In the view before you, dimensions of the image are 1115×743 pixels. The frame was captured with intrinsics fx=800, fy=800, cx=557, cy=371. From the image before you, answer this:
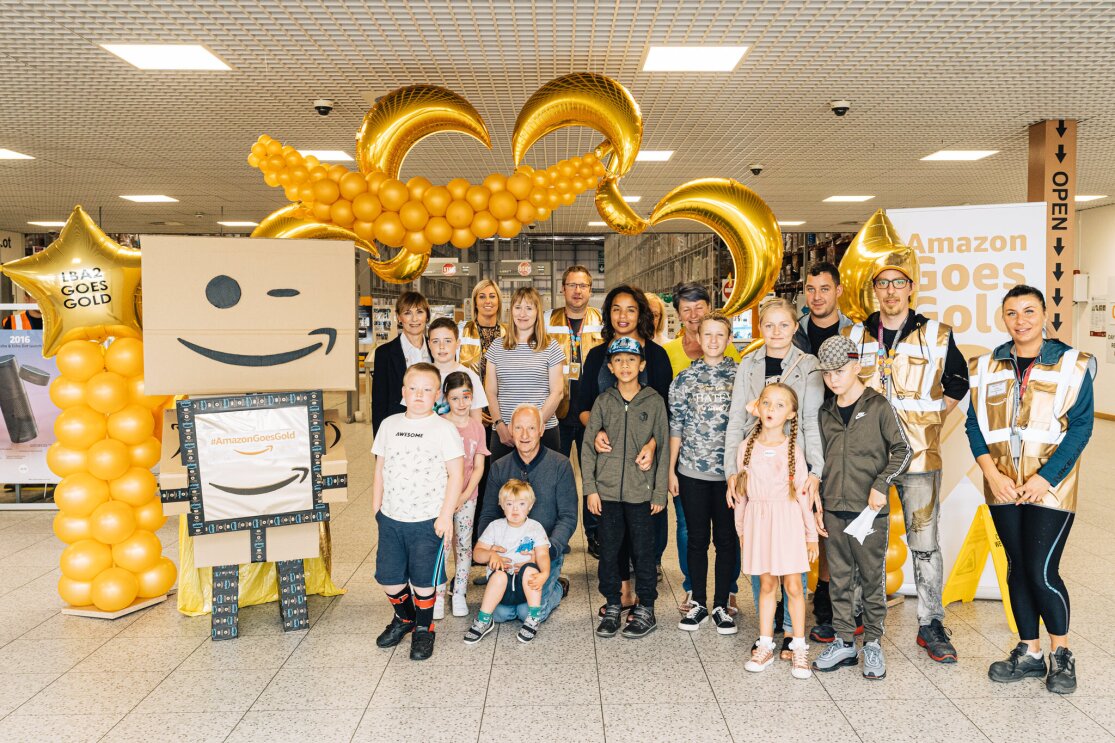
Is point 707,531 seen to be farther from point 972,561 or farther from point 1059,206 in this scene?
point 1059,206

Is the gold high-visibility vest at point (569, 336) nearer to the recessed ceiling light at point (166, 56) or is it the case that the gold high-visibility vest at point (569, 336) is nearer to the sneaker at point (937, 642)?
the sneaker at point (937, 642)

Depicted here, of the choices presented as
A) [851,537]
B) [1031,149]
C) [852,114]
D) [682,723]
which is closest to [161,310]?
[682,723]

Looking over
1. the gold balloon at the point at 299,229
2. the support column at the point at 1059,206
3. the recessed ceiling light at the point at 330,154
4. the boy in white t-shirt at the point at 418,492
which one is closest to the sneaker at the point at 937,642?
the boy in white t-shirt at the point at 418,492

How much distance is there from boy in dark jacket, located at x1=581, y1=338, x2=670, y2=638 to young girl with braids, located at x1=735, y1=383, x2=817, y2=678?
405 millimetres

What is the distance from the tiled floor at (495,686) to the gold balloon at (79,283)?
1.26 meters

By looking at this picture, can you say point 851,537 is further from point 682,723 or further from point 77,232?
point 77,232

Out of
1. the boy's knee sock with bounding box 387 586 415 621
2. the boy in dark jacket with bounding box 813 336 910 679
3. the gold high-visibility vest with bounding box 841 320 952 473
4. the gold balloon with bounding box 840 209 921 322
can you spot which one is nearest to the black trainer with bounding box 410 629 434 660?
the boy's knee sock with bounding box 387 586 415 621

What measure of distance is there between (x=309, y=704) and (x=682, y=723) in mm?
1206

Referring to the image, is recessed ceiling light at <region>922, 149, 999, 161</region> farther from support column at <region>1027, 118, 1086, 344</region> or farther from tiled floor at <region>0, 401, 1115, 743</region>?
tiled floor at <region>0, 401, 1115, 743</region>

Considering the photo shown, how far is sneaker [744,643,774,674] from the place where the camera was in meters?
2.84

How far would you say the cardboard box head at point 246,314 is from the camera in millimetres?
3043

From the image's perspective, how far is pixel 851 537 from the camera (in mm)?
2848

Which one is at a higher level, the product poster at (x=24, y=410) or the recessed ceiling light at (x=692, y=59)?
the recessed ceiling light at (x=692, y=59)

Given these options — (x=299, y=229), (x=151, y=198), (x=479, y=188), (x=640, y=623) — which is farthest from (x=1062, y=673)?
(x=151, y=198)
